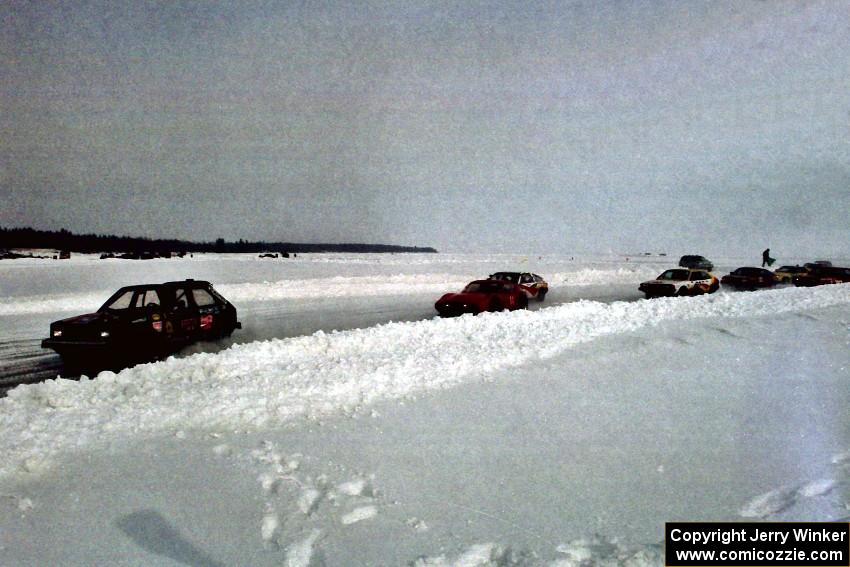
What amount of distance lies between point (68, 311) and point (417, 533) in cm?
1925

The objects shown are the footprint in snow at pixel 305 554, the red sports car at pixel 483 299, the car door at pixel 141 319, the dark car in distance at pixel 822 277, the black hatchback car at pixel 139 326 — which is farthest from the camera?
the dark car in distance at pixel 822 277

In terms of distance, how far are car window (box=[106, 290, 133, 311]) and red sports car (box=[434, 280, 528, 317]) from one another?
27.6ft

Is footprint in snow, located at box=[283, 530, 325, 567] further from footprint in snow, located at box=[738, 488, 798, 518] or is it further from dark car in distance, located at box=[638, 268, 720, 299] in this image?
dark car in distance, located at box=[638, 268, 720, 299]

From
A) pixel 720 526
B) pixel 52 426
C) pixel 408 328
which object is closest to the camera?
pixel 720 526

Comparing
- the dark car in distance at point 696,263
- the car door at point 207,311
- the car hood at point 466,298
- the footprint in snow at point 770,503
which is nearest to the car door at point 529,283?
the car hood at point 466,298

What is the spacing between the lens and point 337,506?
4062mm

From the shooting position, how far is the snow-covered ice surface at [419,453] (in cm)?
367

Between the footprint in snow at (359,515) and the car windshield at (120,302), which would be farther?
the car windshield at (120,302)

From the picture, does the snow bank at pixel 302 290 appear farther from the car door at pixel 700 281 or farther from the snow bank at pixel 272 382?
the snow bank at pixel 272 382

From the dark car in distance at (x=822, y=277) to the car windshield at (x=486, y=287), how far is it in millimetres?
23299

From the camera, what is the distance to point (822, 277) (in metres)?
29.3

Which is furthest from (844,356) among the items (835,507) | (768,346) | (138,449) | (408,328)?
(138,449)

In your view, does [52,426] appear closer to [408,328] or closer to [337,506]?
[337,506]

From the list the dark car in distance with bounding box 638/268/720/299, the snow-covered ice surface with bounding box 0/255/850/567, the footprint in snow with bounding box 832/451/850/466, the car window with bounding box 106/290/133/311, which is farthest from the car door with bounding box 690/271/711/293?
the car window with bounding box 106/290/133/311
